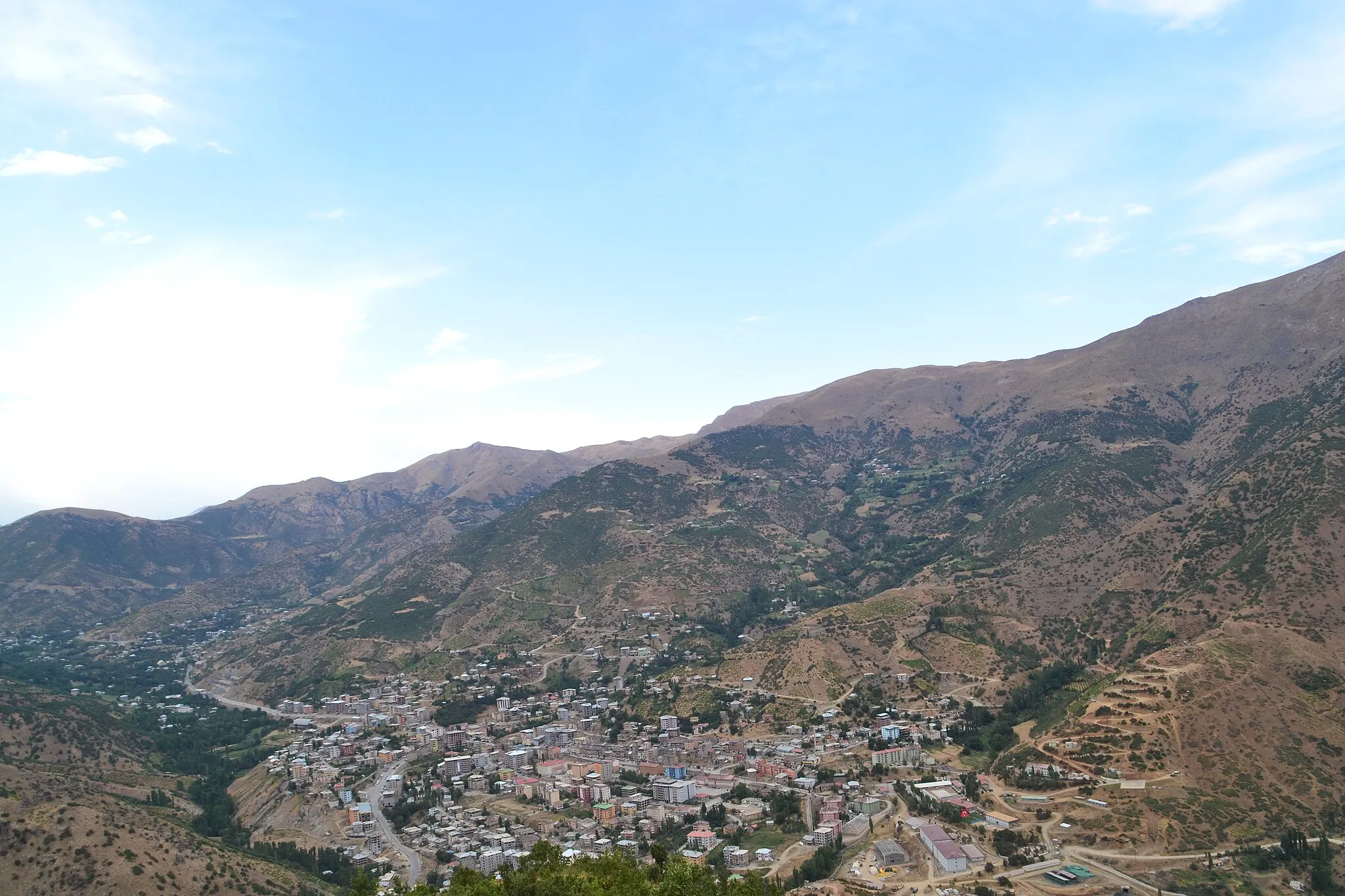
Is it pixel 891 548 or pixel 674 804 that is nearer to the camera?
pixel 674 804

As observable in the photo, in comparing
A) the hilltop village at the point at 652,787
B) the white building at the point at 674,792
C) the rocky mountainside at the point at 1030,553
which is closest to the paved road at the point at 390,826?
the hilltop village at the point at 652,787

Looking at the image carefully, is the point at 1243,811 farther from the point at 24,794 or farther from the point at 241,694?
the point at 241,694

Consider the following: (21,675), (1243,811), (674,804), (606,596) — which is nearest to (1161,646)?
(1243,811)

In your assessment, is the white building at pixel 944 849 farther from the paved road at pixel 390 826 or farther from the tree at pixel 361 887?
the paved road at pixel 390 826

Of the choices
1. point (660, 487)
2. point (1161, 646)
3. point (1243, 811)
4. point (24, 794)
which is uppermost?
point (660, 487)

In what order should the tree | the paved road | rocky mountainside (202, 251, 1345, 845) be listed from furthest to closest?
1. rocky mountainside (202, 251, 1345, 845)
2. the paved road
3. the tree

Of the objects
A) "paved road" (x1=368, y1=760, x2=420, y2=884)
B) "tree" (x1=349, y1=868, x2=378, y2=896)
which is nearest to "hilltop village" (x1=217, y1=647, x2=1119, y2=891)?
"paved road" (x1=368, y1=760, x2=420, y2=884)

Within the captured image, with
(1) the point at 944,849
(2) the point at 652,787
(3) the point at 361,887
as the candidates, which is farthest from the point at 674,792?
(3) the point at 361,887

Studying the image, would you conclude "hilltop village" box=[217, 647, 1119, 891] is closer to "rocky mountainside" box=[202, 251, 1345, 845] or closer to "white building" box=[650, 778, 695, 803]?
"white building" box=[650, 778, 695, 803]
